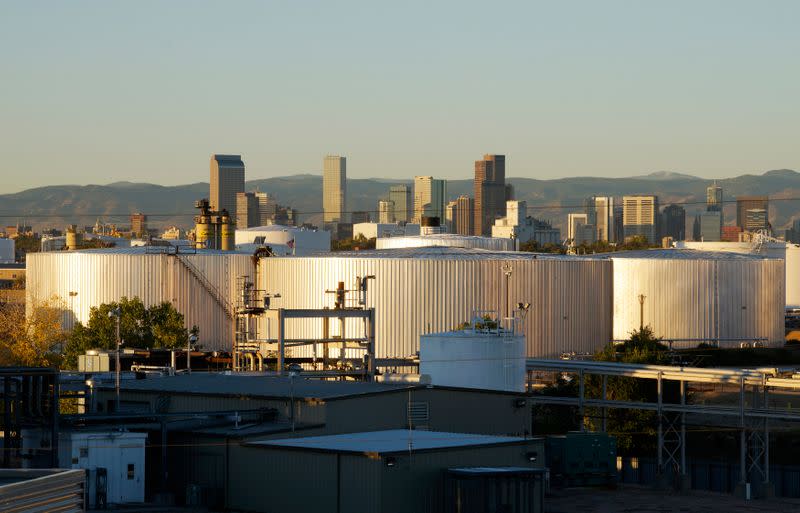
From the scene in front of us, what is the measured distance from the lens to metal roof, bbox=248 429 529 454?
41.3 meters

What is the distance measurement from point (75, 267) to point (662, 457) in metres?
56.3

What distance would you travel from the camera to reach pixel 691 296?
111188 mm

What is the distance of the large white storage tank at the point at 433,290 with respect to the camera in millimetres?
95688

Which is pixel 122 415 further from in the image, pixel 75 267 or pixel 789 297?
pixel 789 297

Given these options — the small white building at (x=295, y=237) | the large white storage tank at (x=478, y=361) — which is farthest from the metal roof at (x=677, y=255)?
the small white building at (x=295, y=237)

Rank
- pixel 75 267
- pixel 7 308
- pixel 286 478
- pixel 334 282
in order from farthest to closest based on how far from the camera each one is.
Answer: pixel 7 308 < pixel 75 267 < pixel 334 282 < pixel 286 478

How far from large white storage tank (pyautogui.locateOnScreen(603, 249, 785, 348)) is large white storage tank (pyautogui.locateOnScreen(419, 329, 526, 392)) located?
158ft

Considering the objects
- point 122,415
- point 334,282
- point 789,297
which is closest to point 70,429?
point 122,415

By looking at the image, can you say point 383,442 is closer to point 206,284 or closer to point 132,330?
point 132,330

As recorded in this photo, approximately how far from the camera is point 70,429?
45.8 m

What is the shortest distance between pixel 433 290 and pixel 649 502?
4263 centimetres

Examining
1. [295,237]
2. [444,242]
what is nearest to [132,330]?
[444,242]

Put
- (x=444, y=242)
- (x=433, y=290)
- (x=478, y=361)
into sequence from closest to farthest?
1. (x=478, y=361)
2. (x=433, y=290)
3. (x=444, y=242)

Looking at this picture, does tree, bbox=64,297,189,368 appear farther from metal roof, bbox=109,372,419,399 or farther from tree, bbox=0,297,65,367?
metal roof, bbox=109,372,419,399
